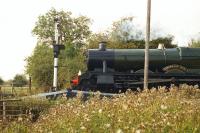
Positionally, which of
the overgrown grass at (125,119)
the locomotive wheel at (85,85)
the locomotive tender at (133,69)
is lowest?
the overgrown grass at (125,119)

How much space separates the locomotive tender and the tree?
17.1m

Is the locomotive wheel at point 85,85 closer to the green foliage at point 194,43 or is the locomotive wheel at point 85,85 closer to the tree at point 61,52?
the tree at point 61,52

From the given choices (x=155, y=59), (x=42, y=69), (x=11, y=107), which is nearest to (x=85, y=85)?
(x=155, y=59)

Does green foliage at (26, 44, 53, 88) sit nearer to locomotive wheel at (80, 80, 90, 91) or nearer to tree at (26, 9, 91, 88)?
tree at (26, 9, 91, 88)

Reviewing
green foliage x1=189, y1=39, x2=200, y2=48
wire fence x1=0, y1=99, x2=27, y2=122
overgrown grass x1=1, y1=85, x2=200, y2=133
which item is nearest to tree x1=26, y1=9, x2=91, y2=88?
green foliage x1=189, y1=39, x2=200, y2=48

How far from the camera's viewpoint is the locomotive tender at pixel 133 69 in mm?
25859

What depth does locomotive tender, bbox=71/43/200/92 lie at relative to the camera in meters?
25.9

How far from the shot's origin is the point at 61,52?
175 ft

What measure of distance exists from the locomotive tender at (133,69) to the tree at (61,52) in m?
17.1

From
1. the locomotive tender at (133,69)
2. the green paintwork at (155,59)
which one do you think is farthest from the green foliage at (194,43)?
the locomotive tender at (133,69)

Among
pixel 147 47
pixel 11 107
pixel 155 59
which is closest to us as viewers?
pixel 11 107

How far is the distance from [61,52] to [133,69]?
26742mm

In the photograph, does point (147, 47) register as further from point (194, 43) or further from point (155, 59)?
point (194, 43)

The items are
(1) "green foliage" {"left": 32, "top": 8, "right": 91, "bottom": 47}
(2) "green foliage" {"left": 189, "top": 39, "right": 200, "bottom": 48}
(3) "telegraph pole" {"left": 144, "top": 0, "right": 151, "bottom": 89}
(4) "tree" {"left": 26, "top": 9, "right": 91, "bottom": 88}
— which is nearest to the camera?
(3) "telegraph pole" {"left": 144, "top": 0, "right": 151, "bottom": 89}
